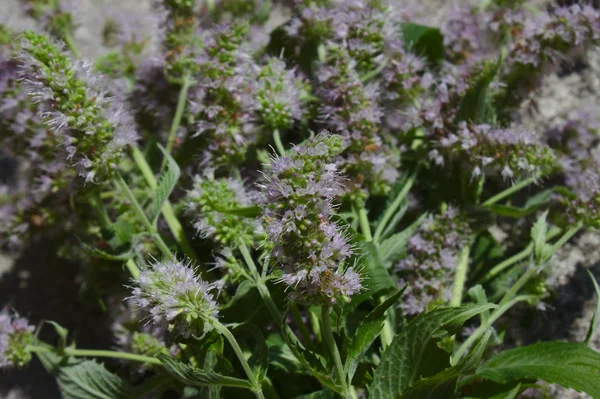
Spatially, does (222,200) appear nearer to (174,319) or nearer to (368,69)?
(174,319)

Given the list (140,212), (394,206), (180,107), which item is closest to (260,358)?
(140,212)

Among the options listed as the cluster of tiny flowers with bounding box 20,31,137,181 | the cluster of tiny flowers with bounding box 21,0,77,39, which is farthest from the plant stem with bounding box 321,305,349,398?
the cluster of tiny flowers with bounding box 21,0,77,39

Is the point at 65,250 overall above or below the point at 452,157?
below

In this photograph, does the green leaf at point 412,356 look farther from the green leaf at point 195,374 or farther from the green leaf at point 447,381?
the green leaf at point 195,374

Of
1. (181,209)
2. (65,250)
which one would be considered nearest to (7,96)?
(65,250)

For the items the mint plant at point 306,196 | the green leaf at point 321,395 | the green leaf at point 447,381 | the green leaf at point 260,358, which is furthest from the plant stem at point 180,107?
the green leaf at point 447,381

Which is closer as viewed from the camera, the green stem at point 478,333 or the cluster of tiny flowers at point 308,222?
the cluster of tiny flowers at point 308,222
